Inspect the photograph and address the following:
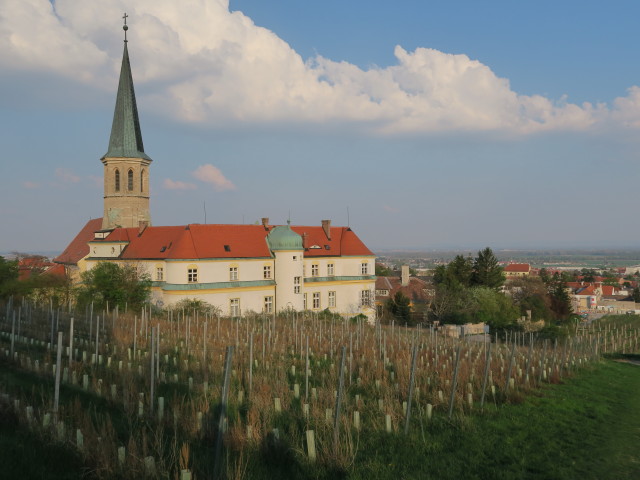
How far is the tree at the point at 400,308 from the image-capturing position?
47.3 m

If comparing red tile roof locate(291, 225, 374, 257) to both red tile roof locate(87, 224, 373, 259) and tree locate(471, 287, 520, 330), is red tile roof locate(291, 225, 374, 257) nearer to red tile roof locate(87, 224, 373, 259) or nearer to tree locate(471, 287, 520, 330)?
red tile roof locate(87, 224, 373, 259)

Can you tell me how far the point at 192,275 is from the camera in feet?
134

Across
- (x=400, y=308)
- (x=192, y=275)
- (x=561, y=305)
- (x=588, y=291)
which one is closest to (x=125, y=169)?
(x=192, y=275)

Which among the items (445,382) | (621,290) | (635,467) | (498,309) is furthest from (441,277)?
(621,290)

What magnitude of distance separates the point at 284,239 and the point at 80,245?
28.3 m

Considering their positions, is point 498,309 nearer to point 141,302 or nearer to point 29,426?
point 141,302

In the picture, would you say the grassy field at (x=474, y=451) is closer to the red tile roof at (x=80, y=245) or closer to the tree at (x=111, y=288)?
the tree at (x=111, y=288)

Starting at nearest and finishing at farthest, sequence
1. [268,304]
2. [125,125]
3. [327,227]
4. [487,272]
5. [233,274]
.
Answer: [233,274] < [268,304] < [327,227] < [125,125] < [487,272]

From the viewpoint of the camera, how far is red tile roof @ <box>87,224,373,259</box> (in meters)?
41.8

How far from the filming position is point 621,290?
131 meters

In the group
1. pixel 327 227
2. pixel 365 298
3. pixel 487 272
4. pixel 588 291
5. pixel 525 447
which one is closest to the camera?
pixel 525 447

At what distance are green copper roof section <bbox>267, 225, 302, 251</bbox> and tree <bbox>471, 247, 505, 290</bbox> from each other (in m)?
22.1

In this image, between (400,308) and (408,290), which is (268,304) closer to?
(400,308)

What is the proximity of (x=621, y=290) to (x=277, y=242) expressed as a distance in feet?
374
